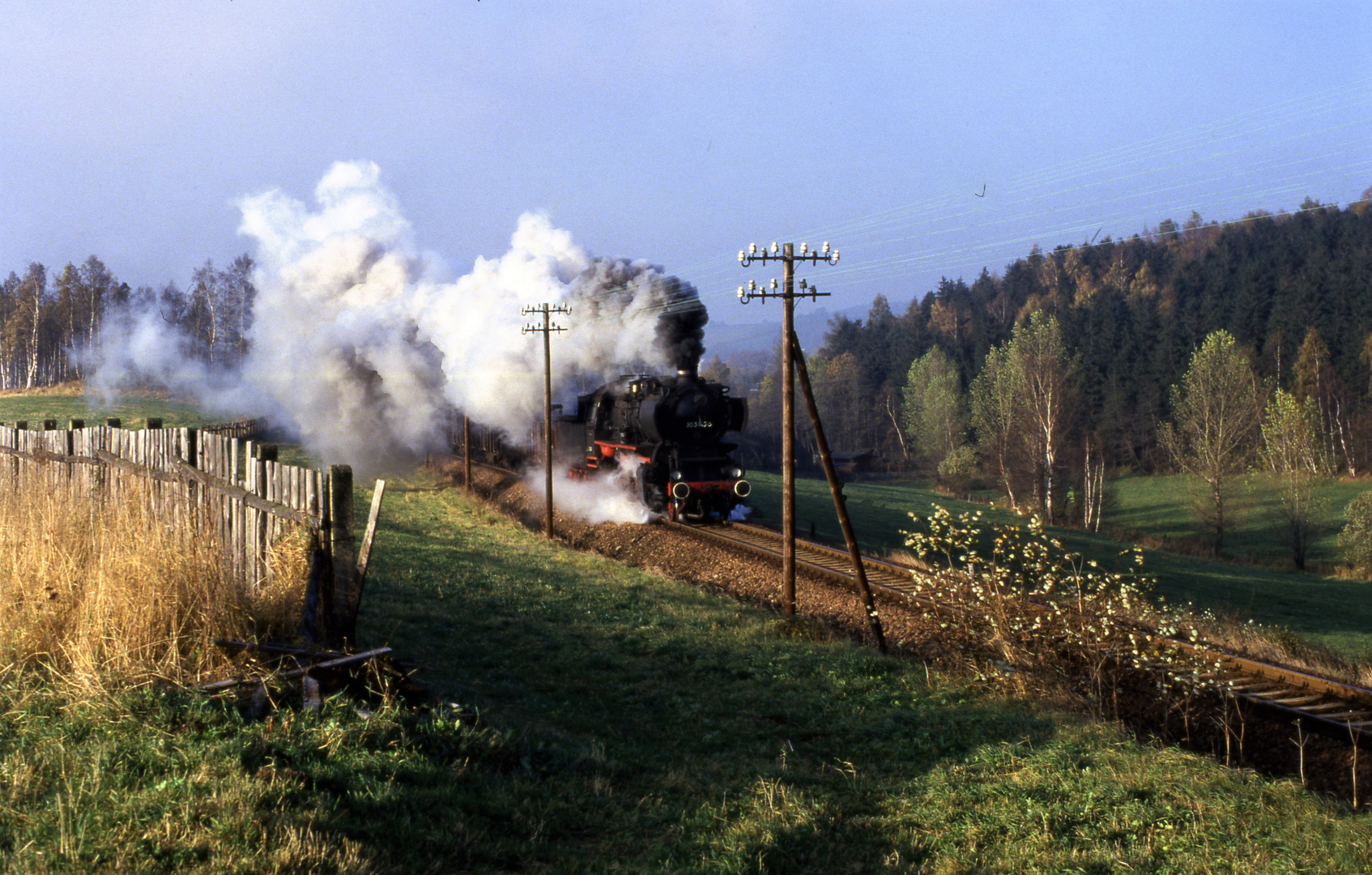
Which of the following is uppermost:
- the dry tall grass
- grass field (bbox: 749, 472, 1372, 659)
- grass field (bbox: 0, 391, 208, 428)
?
grass field (bbox: 0, 391, 208, 428)

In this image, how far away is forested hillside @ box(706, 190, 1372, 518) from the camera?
51.9m

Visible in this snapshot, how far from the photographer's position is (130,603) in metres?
5.44

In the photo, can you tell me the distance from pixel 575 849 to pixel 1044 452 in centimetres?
4334

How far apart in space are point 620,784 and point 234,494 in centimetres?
376

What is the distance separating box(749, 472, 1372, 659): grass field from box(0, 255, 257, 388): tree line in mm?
45862

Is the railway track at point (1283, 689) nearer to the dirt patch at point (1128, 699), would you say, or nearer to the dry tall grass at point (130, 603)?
the dirt patch at point (1128, 699)

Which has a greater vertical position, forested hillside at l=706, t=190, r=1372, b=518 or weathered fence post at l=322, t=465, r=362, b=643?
forested hillside at l=706, t=190, r=1372, b=518

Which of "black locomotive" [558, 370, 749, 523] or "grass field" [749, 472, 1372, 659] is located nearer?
"black locomotive" [558, 370, 749, 523]

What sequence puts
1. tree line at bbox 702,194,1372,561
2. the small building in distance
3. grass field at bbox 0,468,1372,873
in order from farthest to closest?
the small building in distance, tree line at bbox 702,194,1372,561, grass field at bbox 0,468,1372,873

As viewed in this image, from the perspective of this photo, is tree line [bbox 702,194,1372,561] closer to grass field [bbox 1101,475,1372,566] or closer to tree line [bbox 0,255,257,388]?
grass field [bbox 1101,475,1372,566]

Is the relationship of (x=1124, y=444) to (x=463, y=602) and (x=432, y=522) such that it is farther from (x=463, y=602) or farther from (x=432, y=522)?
(x=463, y=602)

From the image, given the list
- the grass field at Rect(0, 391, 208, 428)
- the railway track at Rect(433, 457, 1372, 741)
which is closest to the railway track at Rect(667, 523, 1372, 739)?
the railway track at Rect(433, 457, 1372, 741)

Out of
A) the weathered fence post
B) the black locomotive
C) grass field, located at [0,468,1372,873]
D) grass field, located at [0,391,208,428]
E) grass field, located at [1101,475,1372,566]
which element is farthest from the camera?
grass field, located at [0,391,208,428]

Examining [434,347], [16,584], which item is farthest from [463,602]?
[434,347]
